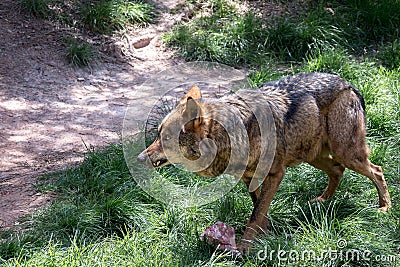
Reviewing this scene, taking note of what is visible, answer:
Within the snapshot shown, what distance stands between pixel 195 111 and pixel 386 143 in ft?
9.74

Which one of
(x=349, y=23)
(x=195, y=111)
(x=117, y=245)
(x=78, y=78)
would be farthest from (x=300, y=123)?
(x=349, y=23)

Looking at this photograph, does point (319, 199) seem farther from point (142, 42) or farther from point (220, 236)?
point (142, 42)

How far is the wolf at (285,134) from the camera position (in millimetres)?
4910

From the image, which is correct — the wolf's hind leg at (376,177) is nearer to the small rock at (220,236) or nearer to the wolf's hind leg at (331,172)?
the wolf's hind leg at (331,172)

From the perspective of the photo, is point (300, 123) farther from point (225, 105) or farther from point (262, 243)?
point (262, 243)

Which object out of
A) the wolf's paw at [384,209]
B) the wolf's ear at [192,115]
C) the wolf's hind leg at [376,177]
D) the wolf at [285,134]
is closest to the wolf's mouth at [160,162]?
the wolf at [285,134]

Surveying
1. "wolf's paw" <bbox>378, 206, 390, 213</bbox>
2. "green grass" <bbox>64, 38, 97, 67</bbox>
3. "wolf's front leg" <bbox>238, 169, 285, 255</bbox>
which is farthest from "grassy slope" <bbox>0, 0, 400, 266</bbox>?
"green grass" <bbox>64, 38, 97, 67</bbox>

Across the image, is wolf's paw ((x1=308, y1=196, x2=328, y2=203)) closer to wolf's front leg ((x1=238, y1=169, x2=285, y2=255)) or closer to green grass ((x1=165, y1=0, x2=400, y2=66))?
wolf's front leg ((x1=238, y1=169, x2=285, y2=255))

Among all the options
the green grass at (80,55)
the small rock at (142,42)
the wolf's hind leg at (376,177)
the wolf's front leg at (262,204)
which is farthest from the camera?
the small rock at (142,42)

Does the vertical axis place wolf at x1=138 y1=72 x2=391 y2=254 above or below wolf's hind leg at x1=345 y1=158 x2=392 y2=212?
above

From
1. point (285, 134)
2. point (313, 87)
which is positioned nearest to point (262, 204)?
point (285, 134)

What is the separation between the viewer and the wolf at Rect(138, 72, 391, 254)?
491 cm

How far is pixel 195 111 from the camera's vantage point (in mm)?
4832

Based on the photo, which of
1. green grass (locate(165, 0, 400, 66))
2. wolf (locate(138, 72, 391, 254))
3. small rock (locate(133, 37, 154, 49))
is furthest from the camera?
small rock (locate(133, 37, 154, 49))
